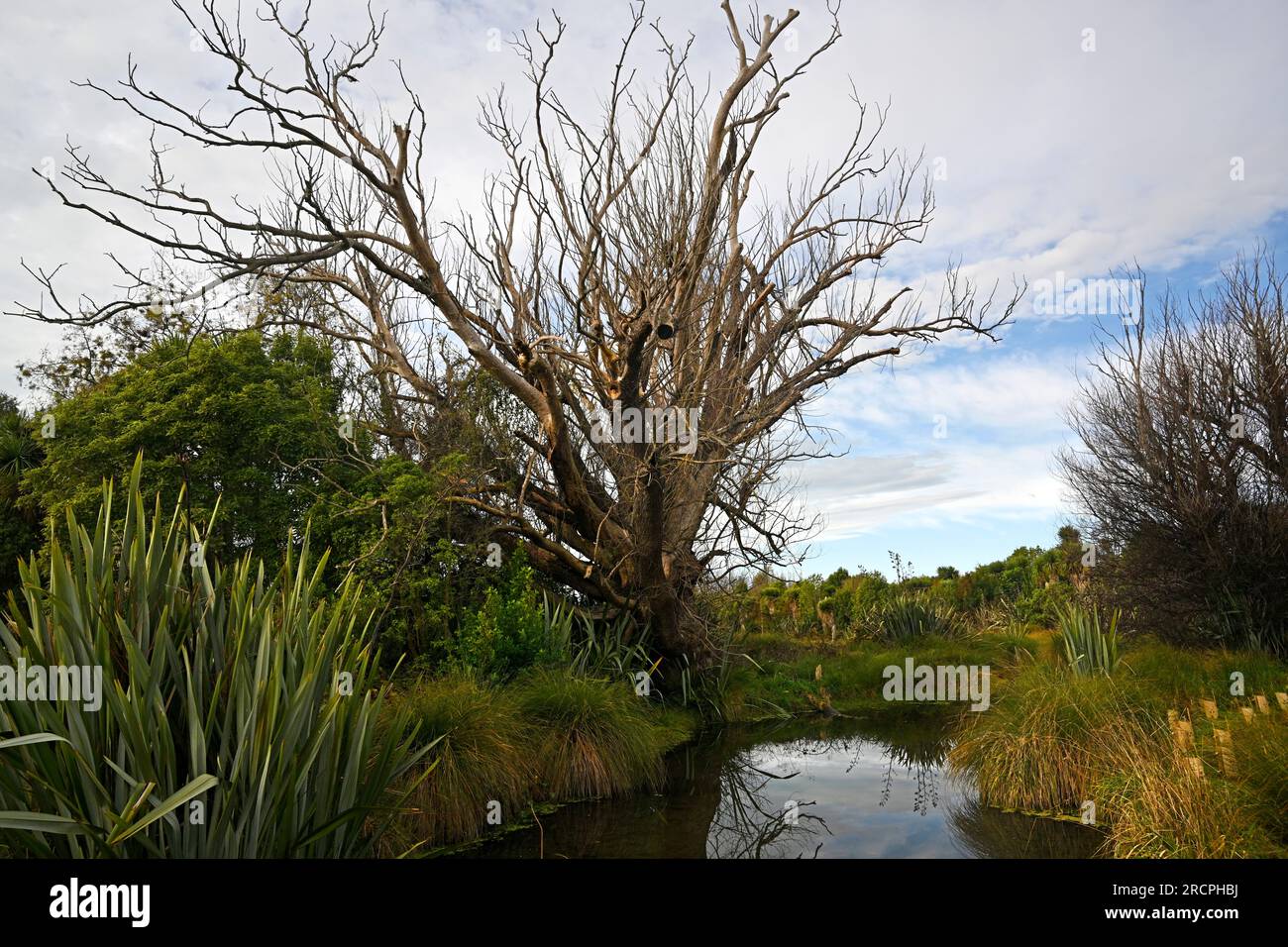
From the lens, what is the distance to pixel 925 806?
8305 millimetres

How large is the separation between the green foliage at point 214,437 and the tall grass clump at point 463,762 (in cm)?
321

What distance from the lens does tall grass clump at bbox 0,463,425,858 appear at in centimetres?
401

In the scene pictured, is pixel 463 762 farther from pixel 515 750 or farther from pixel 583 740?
pixel 583 740

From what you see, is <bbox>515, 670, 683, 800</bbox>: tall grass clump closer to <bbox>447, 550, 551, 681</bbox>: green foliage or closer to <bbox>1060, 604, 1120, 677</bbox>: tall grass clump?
<bbox>447, 550, 551, 681</bbox>: green foliage

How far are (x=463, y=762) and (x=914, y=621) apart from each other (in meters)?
12.5

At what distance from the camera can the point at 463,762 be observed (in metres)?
7.41

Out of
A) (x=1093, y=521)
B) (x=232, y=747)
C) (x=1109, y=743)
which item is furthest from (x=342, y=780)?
(x=1093, y=521)

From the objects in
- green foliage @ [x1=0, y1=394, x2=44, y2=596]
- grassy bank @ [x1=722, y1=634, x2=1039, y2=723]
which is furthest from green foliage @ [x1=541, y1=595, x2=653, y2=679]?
Answer: green foliage @ [x1=0, y1=394, x2=44, y2=596]

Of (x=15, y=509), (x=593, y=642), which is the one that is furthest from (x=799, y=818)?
(x=15, y=509)

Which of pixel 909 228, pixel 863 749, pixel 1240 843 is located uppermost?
pixel 909 228

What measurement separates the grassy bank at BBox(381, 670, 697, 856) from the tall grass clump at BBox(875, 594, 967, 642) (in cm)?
860

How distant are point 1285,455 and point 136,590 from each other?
1431 centimetres

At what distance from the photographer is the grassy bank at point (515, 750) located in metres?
7.13
